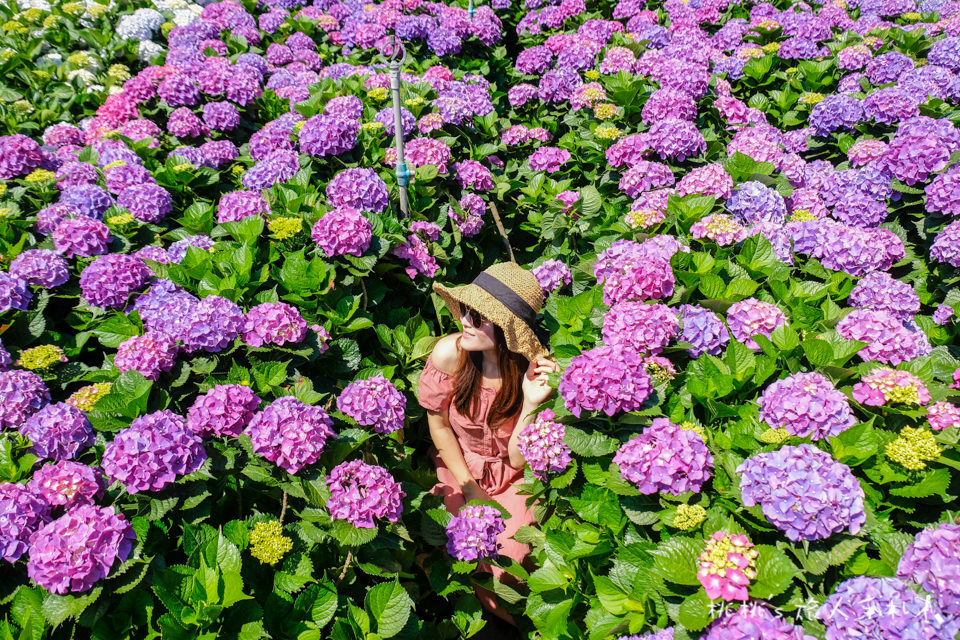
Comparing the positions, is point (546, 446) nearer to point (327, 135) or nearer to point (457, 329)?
point (457, 329)

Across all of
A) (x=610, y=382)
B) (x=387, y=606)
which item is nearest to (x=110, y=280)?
(x=387, y=606)

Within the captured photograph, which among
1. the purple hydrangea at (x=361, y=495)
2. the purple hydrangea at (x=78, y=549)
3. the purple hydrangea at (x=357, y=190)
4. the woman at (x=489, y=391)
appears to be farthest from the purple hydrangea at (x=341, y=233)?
the purple hydrangea at (x=78, y=549)

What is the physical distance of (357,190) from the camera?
3.38 meters

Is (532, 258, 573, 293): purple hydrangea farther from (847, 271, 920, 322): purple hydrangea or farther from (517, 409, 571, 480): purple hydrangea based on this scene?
(847, 271, 920, 322): purple hydrangea

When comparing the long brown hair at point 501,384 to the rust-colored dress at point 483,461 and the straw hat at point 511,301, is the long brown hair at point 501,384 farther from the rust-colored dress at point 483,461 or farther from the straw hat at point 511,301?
the straw hat at point 511,301

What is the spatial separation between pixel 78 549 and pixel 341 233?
1755 mm

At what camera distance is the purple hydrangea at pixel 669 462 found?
1.81 metres

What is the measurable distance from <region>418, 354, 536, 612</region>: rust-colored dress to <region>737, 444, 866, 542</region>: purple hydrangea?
138cm

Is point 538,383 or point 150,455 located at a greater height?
point 150,455

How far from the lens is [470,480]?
3037 mm

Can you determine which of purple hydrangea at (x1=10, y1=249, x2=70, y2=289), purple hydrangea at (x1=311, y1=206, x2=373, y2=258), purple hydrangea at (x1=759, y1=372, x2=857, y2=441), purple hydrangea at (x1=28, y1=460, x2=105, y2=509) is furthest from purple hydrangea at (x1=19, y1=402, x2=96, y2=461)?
purple hydrangea at (x1=759, y1=372, x2=857, y2=441)

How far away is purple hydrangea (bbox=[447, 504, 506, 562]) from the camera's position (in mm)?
2385

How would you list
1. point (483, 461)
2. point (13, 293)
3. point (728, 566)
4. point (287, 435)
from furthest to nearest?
point (483, 461) → point (13, 293) → point (287, 435) → point (728, 566)

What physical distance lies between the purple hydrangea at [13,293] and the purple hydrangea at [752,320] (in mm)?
3091
